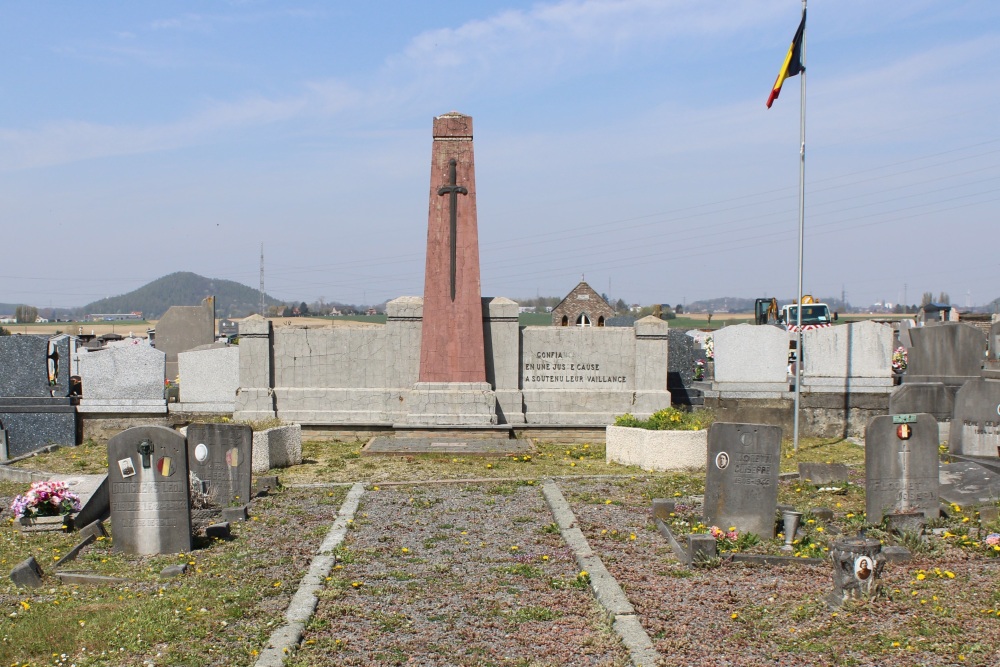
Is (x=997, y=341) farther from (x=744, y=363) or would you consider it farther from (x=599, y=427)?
(x=599, y=427)

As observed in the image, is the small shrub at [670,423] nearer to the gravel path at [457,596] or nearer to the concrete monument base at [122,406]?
the gravel path at [457,596]

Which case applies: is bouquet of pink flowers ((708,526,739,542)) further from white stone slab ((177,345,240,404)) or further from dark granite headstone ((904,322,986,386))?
white stone slab ((177,345,240,404))

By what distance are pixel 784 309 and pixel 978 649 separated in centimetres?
3018

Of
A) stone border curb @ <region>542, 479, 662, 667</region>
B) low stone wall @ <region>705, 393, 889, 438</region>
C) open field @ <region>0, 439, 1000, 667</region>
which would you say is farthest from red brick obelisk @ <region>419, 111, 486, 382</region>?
stone border curb @ <region>542, 479, 662, 667</region>

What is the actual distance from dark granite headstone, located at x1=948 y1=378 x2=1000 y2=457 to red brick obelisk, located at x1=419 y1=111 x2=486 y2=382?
7.85 metres

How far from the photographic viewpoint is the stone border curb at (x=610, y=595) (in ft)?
20.4

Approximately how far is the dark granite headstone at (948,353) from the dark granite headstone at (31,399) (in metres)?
16.0

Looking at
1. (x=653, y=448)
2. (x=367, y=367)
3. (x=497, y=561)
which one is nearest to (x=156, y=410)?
(x=367, y=367)

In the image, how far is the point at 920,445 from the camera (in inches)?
365

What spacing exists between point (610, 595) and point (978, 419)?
794cm

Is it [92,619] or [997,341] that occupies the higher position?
[997,341]

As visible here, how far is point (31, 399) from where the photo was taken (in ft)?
53.7

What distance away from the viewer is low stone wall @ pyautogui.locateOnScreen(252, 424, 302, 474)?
517 inches

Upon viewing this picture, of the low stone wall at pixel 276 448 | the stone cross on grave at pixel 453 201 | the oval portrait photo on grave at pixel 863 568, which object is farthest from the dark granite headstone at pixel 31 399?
the oval portrait photo on grave at pixel 863 568
